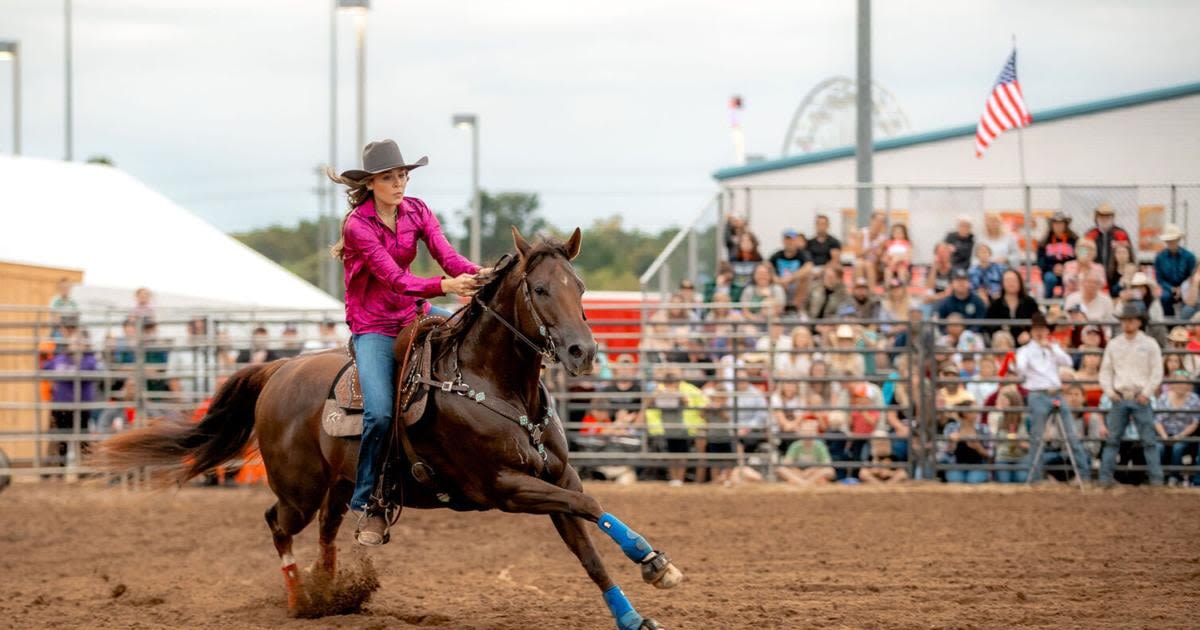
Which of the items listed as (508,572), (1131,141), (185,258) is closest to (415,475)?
(508,572)

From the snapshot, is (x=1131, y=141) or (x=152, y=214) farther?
(x=152, y=214)

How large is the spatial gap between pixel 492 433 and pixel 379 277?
1.06 meters

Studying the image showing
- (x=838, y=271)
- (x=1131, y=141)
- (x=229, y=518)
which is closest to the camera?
(x=229, y=518)

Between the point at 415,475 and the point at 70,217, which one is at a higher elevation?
the point at 70,217

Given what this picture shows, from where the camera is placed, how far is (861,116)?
56.0ft

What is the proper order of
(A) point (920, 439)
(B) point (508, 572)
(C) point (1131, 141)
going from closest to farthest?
(B) point (508, 572) < (A) point (920, 439) < (C) point (1131, 141)

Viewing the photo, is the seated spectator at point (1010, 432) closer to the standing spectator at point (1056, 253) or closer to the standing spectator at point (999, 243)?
the standing spectator at point (1056, 253)

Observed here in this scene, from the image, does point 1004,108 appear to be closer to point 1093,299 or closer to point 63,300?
point 1093,299

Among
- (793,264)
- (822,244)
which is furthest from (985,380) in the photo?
(793,264)

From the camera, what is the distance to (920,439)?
14242 millimetres

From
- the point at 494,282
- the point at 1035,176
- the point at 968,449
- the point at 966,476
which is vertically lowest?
the point at 966,476

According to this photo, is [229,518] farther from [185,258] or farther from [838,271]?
[185,258]

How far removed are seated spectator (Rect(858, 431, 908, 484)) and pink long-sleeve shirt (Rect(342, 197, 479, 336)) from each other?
8.25m

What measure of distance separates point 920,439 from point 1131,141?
734cm
